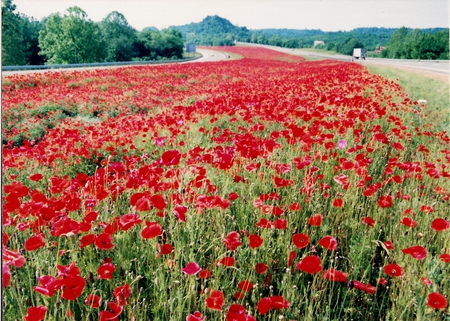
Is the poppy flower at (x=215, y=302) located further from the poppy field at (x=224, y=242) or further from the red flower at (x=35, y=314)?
the red flower at (x=35, y=314)

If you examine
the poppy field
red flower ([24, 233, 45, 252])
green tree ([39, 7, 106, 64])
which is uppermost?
green tree ([39, 7, 106, 64])

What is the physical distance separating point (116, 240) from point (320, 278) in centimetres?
136

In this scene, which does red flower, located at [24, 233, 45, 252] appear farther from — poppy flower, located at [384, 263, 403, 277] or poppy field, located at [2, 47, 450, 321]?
poppy flower, located at [384, 263, 403, 277]

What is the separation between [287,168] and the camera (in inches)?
119

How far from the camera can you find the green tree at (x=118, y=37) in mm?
39312

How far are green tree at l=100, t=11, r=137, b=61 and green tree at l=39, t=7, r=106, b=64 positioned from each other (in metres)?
2.92

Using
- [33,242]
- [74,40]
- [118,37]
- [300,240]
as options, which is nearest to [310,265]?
[300,240]

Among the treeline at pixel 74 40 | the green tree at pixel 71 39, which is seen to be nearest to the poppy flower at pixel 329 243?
the treeline at pixel 74 40

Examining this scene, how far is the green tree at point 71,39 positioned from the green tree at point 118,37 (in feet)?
9.56

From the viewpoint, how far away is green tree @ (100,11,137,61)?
129ft

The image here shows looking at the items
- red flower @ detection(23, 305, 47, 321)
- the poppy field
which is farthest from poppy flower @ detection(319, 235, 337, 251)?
red flower @ detection(23, 305, 47, 321)

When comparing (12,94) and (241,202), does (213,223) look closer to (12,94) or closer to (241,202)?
(241,202)

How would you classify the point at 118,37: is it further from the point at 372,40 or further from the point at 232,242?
the point at 372,40

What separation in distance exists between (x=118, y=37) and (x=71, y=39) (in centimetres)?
706
